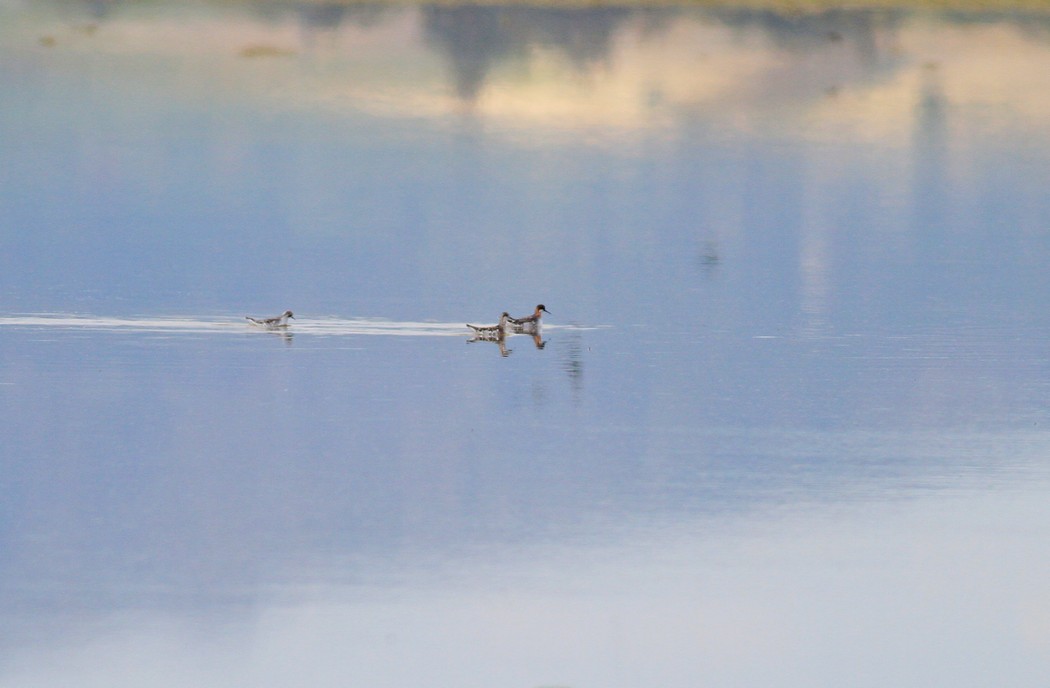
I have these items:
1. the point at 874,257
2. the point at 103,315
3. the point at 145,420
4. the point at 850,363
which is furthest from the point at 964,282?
the point at 145,420

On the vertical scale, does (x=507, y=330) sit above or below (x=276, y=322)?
below

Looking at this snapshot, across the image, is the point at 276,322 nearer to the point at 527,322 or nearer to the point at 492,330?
the point at 492,330

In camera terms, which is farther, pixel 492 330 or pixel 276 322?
pixel 276 322

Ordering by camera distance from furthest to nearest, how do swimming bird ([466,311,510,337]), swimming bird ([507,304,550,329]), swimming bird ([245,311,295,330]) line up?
1. swimming bird ([507,304,550,329])
2. swimming bird ([245,311,295,330])
3. swimming bird ([466,311,510,337])

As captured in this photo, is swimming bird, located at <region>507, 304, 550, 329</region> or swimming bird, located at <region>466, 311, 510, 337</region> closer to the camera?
swimming bird, located at <region>466, 311, 510, 337</region>

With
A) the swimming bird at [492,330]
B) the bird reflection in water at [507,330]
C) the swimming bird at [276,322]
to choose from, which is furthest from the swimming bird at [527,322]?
the swimming bird at [276,322]

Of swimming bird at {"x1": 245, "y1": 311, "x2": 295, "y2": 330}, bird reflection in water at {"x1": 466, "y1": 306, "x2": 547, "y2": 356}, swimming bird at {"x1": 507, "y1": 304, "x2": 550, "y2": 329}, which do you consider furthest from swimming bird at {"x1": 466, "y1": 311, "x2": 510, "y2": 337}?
swimming bird at {"x1": 245, "y1": 311, "x2": 295, "y2": 330}

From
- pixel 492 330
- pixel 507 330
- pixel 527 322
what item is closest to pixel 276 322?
pixel 492 330

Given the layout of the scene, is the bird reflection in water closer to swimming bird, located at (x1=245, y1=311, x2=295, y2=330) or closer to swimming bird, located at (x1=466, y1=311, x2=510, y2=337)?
swimming bird, located at (x1=466, y1=311, x2=510, y2=337)

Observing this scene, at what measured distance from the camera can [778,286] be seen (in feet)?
118

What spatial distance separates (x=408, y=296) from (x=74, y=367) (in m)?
12.6

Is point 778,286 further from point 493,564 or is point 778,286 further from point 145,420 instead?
point 493,564

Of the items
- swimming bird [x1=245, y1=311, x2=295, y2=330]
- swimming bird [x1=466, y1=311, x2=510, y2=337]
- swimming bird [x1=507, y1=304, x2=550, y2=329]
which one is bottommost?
swimming bird [x1=466, y1=311, x2=510, y2=337]

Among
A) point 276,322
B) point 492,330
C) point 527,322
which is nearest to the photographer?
point 492,330
